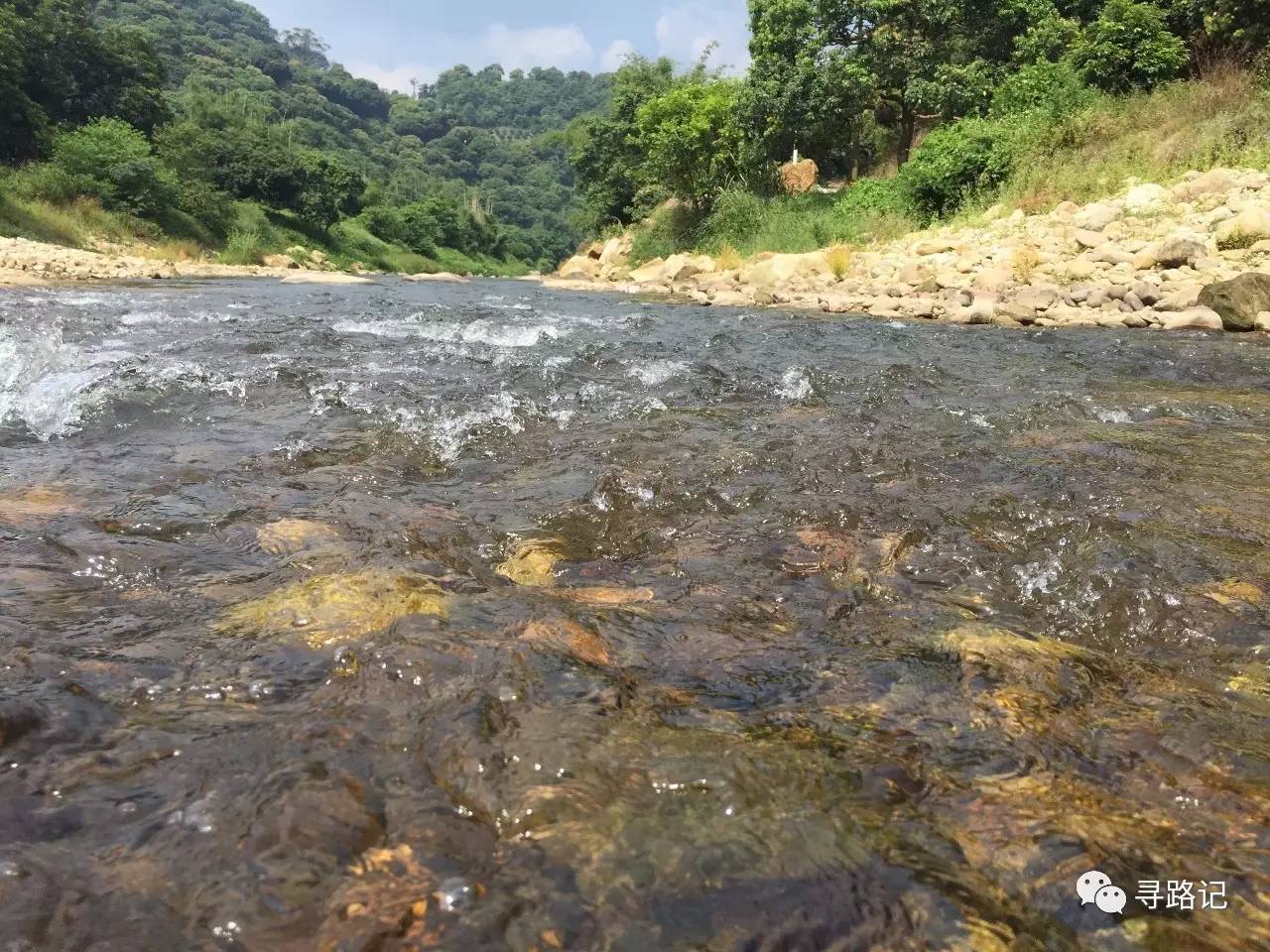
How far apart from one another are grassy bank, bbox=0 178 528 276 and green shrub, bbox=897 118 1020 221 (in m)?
26.0

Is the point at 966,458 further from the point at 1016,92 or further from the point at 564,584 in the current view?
the point at 1016,92

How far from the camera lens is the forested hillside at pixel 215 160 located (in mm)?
29969

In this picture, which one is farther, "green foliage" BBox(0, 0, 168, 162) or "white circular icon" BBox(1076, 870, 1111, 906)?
"green foliage" BBox(0, 0, 168, 162)

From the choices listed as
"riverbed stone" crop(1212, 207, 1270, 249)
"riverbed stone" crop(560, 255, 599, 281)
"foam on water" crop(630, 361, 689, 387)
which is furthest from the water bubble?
"riverbed stone" crop(560, 255, 599, 281)

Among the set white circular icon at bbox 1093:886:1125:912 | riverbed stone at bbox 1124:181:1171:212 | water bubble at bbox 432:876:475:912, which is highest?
riverbed stone at bbox 1124:181:1171:212

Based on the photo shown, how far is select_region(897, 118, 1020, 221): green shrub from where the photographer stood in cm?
1715

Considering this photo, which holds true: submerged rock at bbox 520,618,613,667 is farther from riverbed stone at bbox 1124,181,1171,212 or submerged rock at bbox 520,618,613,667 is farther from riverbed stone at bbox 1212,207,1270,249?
riverbed stone at bbox 1124,181,1171,212

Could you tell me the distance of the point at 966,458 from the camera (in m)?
3.95

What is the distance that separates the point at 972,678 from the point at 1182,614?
3.00ft

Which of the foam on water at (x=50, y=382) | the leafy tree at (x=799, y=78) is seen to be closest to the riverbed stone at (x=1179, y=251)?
the foam on water at (x=50, y=382)

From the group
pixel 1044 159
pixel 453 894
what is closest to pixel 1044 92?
pixel 1044 159

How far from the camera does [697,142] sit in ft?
83.4

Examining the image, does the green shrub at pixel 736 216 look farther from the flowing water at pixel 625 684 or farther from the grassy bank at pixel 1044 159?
the flowing water at pixel 625 684

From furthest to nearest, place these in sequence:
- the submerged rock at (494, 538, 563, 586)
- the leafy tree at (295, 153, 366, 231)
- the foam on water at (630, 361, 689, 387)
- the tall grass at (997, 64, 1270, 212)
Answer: the leafy tree at (295, 153, 366, 231), the tall grass at (997, 64, 1270, 212), the foam on water at (630, 361, 689, 387), the submerged rock at (494, 538, 563, 586)
